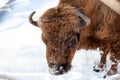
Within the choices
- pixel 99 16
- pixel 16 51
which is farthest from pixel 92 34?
pixel 16 51

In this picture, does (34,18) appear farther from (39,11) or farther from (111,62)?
(111,62)

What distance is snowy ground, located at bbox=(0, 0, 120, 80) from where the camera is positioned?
2.61ft

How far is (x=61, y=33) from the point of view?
0.74 m

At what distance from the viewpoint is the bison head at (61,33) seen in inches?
29.2

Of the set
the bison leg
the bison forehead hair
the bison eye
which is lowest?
the bison leg

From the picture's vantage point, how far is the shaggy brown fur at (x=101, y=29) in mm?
774

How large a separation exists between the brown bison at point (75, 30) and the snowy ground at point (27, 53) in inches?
0.8

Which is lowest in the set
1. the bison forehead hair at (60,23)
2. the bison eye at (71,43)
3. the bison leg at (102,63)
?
the bison leg at (102,63)

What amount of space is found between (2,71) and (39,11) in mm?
134

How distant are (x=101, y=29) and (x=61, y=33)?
0.08 meters

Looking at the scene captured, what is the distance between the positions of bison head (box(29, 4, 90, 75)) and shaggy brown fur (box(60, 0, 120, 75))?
2 cm

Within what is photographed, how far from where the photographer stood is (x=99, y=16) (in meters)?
0.78

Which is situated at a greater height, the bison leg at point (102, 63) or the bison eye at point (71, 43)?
the bison eye at point (71, 43)

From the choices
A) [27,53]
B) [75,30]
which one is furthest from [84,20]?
[27,53]
